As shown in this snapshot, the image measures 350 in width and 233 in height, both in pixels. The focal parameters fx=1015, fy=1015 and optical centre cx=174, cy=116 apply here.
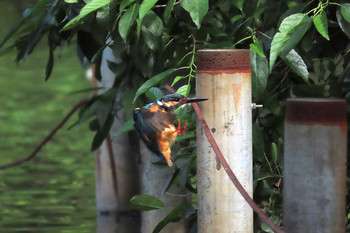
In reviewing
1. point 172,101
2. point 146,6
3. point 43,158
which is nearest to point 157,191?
point 172,101

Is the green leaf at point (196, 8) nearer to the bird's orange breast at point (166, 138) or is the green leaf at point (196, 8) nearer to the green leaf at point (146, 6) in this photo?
the green leaf at point (146, 6)

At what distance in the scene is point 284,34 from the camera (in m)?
3.40

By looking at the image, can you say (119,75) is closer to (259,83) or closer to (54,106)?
(259,83)

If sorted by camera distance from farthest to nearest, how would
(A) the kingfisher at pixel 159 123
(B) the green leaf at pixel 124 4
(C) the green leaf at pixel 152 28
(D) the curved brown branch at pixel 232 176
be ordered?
(C) the green leaf at pixel 152 28 → (B) the green leaf at pixel 124 4 → (A) the kingfisher at pixel 159 123 → (D) the curved brown branch at pixel 232 176

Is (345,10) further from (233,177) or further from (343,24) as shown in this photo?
(233,177)

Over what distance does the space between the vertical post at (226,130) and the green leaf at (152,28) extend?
1.81 ft

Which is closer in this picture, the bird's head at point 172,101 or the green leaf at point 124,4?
the bird's head at point 172,101

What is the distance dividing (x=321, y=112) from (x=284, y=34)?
410 mm

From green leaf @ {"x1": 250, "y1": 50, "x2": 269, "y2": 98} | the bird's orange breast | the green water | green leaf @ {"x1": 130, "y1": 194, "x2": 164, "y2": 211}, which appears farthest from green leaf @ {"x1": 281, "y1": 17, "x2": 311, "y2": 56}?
the green water

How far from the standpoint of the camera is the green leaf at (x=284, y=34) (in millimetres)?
3388

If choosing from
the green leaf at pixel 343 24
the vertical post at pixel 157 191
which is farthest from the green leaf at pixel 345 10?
the vertical post at pixel 157 191

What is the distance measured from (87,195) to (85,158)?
1.20 metres

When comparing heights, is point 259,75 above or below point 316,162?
above

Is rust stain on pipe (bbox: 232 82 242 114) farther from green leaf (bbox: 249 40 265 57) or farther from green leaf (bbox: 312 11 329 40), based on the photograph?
green leaf (bbox: 249 40 265 57)
